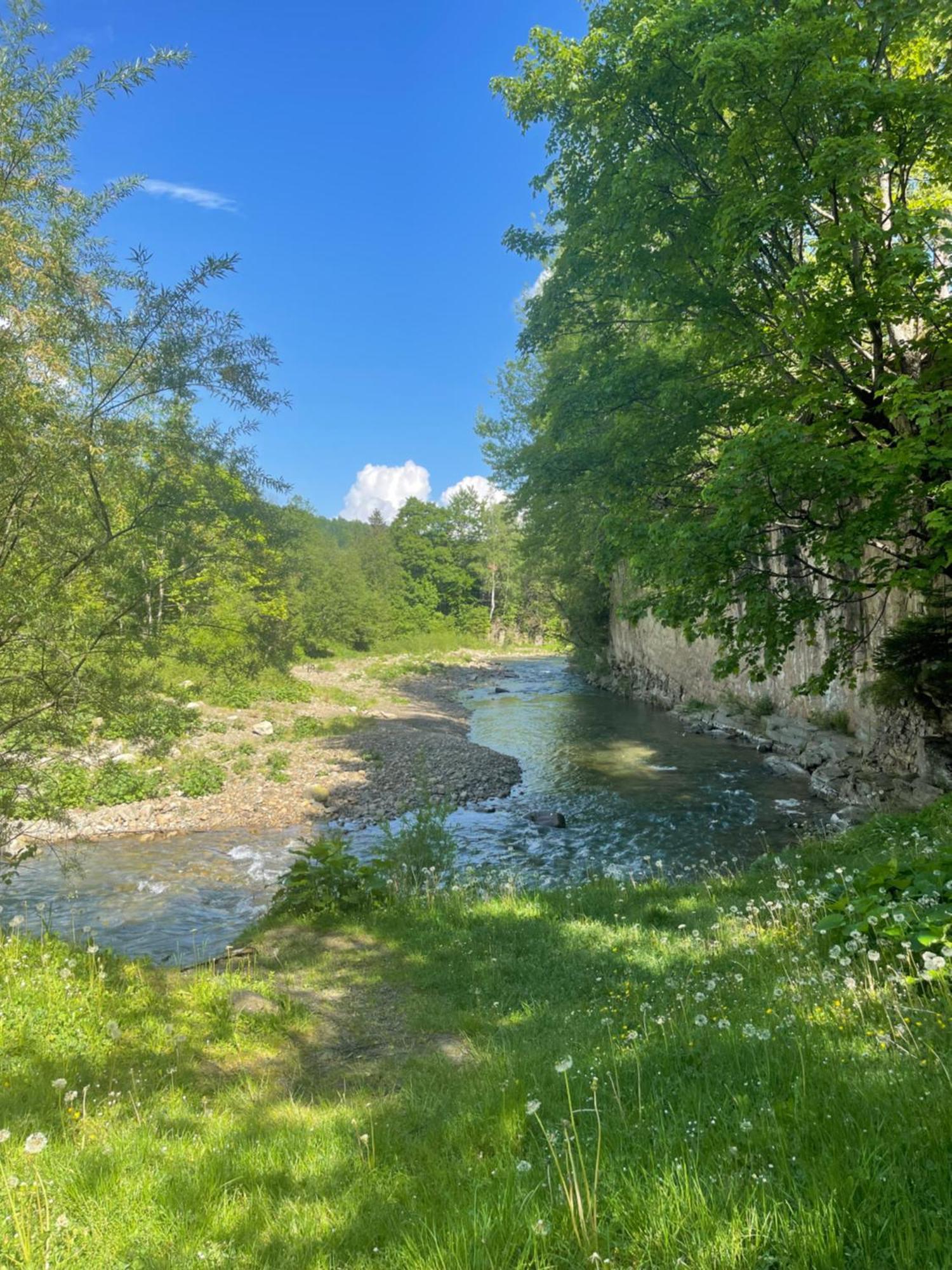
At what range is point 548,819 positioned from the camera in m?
13.6

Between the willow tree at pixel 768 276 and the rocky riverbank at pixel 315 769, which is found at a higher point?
the willow tree at pixel 768 276

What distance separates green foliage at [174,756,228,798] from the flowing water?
2.17 m

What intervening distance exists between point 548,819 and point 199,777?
8393 millimetres

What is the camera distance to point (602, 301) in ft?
50.4

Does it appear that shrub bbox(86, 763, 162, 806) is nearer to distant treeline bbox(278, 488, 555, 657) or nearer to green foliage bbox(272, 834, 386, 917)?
green foliage bbox(272, 834, 386, 917)

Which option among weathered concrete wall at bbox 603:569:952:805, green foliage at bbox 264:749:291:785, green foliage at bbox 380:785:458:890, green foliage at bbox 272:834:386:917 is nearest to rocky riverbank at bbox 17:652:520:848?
green foliage at bbox 264:749:291:785

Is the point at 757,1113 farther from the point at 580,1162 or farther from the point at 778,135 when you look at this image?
the point at 778,135

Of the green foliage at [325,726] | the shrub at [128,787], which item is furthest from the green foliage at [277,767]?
the shrub at [128,787]

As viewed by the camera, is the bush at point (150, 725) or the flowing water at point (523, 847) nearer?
the bush at point (150, 725)

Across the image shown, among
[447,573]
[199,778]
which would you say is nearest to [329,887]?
[199,778]

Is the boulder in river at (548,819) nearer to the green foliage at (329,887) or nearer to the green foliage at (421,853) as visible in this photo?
the green foliage at (421,853)

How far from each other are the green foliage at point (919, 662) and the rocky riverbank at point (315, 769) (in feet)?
23.3

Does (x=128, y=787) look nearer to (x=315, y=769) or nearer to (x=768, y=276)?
(x=315, y=769)

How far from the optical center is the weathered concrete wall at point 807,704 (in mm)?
10875
